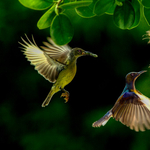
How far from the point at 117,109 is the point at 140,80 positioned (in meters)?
1.97

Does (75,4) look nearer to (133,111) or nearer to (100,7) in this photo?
(100,7)

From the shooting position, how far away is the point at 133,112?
112 centimetres

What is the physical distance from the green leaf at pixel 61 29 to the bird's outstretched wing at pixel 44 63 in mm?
498

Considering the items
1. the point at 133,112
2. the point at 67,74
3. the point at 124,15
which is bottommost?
the point at 133,112

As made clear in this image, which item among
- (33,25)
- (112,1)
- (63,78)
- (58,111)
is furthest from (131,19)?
(33,25)

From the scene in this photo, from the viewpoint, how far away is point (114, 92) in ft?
11.0

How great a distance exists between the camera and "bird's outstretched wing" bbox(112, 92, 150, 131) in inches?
39.1

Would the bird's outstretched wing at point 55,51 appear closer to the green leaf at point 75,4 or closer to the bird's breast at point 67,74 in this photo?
the bird's breast at point 67,74

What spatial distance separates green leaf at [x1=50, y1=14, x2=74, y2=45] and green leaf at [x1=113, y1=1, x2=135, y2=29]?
0.18ft

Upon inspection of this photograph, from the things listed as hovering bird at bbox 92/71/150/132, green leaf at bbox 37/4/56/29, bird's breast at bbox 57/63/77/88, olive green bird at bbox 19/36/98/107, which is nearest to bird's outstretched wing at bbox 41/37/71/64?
olive green bird at bbox 19/36/98/107

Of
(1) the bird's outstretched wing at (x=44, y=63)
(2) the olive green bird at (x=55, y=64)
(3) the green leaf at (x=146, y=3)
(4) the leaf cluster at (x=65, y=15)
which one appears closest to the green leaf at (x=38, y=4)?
(4) the leaf cluster at (x=65, y=15)

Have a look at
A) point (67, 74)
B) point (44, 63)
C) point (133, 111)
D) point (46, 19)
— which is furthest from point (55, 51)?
point (46, 19)

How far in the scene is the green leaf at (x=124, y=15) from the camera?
30 centimetres

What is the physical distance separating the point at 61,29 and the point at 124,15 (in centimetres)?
7
